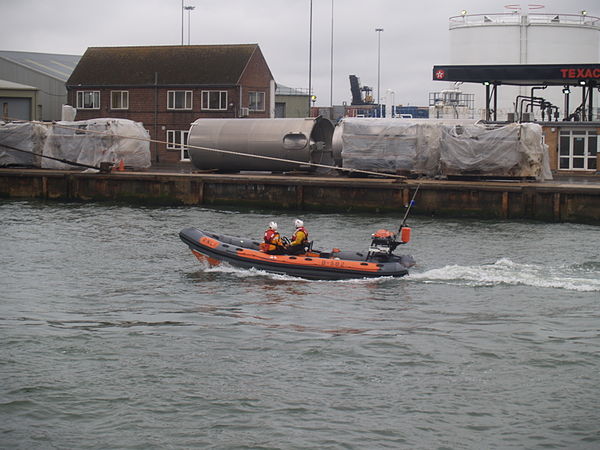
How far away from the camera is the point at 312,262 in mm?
22844

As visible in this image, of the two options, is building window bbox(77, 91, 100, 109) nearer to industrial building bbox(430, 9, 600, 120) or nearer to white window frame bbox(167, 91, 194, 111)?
white window frame bbox(167, 91, 194, 111)

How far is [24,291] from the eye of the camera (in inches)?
859

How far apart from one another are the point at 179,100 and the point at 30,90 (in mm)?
11290

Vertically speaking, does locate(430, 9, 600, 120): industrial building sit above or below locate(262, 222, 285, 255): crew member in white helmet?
above

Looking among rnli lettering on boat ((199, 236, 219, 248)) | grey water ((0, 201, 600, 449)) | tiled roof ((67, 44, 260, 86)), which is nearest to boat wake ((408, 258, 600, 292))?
grey water ((0, 201, 600, 449))

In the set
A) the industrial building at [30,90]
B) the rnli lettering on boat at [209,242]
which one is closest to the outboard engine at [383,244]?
the rnli lettering on boat at [209,242]

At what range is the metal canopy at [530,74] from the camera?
4644 cm

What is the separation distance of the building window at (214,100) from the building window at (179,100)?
Answer: 3.30ft

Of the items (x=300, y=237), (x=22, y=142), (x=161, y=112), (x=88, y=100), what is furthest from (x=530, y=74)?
(x=88, y=100)

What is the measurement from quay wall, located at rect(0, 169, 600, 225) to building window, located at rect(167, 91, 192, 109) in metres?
15.7

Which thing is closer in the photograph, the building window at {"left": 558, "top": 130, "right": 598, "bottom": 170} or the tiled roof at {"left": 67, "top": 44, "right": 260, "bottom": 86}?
the building window at {"left": 558, "top": 130, "right": 598, "bottom": 170}

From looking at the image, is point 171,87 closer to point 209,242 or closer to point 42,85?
point 42,85

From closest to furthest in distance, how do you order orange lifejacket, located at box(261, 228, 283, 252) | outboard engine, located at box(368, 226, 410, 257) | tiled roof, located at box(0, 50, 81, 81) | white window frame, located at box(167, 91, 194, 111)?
1. outboard engine, located at box(368, 226, 410, 257)
2. orange lifejacket, located at box(261, 228, 283, 252)
3. white window frame, located at box(167, 91, 194, 111)
4. tiled roof, located at box(0, 50, 81, 81)

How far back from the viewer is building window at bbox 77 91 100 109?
60.2m
